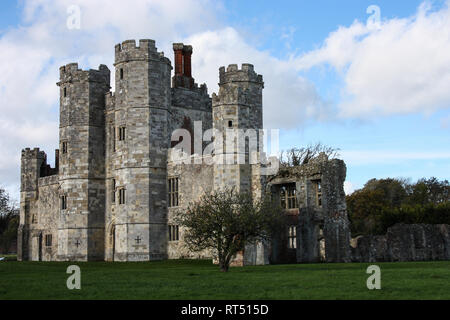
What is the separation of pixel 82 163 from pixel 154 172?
6.12m

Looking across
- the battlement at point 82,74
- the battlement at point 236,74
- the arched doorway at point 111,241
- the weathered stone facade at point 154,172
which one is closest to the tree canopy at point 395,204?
the weathered stone facade at point 154,172

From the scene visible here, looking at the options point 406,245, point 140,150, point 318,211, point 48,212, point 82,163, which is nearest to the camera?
point 318,211

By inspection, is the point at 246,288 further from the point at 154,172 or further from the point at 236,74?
the point at 154,172

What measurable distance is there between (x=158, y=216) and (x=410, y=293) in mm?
24427

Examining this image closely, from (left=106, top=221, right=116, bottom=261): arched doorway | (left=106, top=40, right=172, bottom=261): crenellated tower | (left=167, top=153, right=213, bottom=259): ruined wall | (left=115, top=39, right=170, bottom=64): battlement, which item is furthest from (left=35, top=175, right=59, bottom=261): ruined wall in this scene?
(left=115, top=39, right=170, bottom=64): battlement

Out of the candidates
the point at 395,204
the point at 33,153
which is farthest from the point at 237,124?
the point at 395,204

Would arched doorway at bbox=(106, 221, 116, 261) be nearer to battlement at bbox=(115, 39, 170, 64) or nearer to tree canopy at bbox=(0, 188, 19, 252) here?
battlement at bbox=(115, 39, 170, 64)

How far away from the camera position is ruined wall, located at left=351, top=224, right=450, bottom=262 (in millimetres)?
34656

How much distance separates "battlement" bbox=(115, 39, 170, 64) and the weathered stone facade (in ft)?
0.19

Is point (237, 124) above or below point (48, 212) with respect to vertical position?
above

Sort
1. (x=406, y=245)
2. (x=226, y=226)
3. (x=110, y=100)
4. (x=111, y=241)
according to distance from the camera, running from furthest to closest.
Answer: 1. (x=110, y=100)
2. (x=111, y=241)
3. (x=406, y=245)
4. (x=226, y=226)

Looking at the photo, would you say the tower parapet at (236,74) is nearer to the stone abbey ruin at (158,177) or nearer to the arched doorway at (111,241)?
the stone abbey ruin at (158,177)

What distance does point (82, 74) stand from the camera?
41562 millimetres
